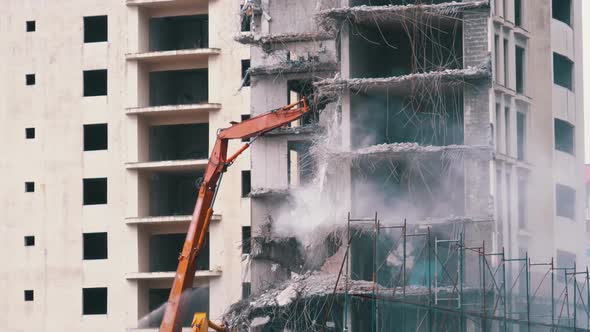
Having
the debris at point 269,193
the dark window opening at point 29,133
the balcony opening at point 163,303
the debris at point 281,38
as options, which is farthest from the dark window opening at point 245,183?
the debris at point 281,38

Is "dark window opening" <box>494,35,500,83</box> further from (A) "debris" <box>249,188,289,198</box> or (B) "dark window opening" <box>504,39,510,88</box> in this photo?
(A) "debris" <box>249,188,289,198</box>

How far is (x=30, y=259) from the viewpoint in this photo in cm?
8162

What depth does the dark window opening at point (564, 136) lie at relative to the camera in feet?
254

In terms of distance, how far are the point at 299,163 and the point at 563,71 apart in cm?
1503

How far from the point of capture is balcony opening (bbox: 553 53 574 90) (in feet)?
255

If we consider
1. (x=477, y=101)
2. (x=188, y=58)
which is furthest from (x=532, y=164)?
(x=188, y=58)

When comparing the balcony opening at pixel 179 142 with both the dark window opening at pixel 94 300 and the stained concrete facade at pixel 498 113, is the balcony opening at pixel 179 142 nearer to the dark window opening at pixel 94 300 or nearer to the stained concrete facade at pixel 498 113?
the dark window opening at pixel 94 300

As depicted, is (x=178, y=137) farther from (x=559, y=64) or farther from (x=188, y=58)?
(x=559, y=64)

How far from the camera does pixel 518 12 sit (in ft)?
232

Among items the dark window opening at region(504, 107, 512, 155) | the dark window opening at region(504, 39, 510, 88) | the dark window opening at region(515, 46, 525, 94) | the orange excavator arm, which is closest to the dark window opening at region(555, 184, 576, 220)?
the dark window opening at region(515, 46, 525, 94)

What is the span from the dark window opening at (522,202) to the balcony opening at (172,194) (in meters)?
17.1

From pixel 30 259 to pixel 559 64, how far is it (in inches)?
954

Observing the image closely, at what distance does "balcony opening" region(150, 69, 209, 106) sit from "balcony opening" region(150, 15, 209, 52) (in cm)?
117

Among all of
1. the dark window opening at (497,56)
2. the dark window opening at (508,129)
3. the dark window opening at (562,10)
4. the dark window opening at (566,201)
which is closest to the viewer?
the dark window opening at (497,56)
